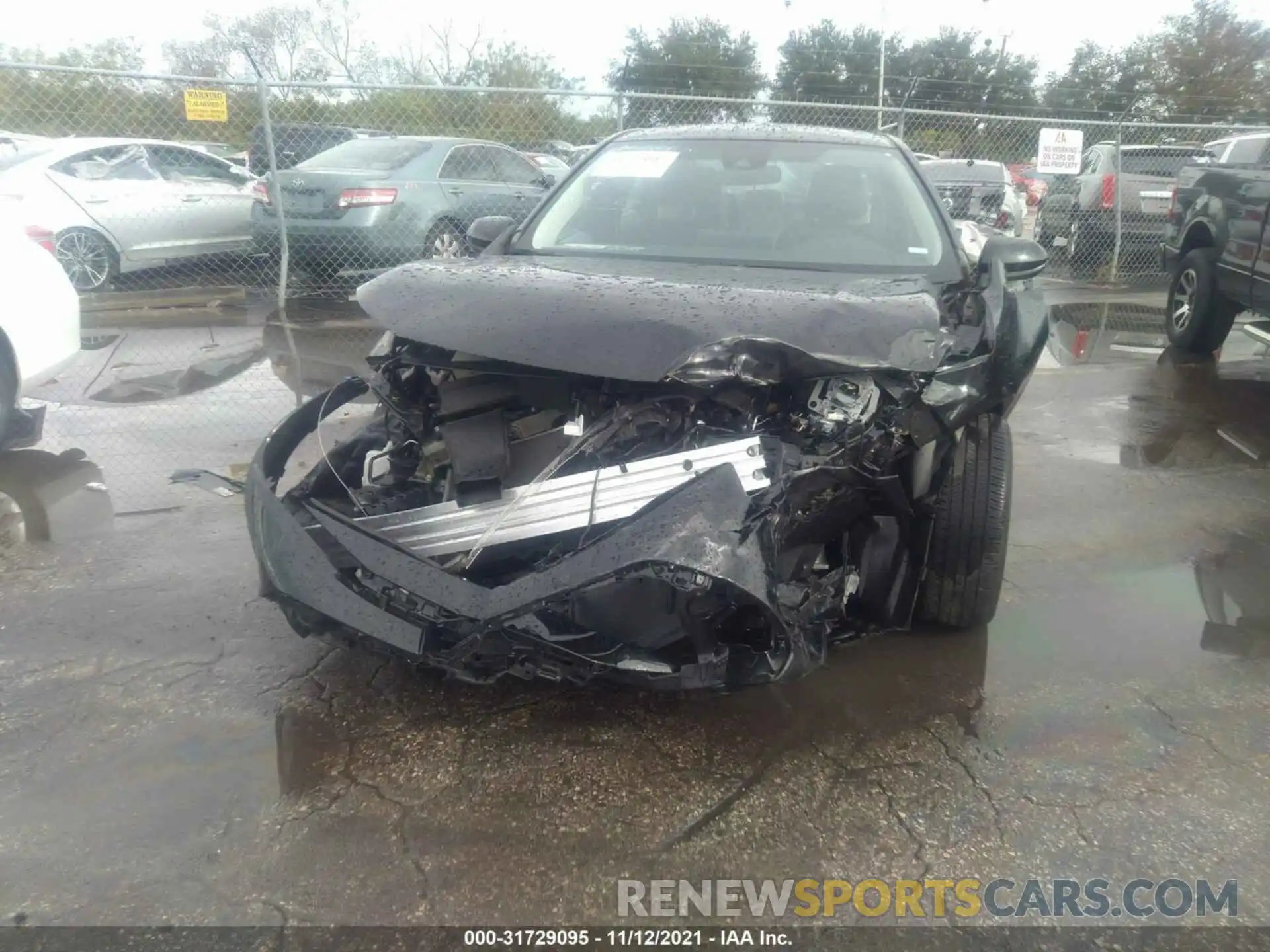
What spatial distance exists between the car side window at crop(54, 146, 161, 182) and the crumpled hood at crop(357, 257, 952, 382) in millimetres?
7430

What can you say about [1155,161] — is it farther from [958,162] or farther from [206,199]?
[206,199]

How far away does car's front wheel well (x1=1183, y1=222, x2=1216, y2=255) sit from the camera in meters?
7.32

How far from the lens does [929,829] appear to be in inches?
95.7

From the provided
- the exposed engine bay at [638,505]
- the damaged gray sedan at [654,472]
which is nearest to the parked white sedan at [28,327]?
the damaged gray sedan at [654,472]

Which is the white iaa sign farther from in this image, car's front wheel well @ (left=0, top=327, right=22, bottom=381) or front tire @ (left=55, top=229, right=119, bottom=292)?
car's front wheel well @ (left=0, top=327, right=22, bottom=381)

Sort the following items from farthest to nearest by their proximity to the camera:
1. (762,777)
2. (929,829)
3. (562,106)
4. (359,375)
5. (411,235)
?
(562,106) → (411,235) → (359,375) → (762,777) → (929,829)

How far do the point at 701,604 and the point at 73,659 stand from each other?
2.22 metres

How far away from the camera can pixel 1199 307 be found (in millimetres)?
7406

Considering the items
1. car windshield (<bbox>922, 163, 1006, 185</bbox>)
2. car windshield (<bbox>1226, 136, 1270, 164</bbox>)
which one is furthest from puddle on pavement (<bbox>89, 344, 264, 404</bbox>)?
car windshield (<bbox>922, 163, 1006, 185</bbox>)

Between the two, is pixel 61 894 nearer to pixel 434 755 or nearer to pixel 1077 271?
pixel 434 755

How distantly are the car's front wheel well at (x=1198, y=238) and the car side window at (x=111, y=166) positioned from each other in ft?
31.1

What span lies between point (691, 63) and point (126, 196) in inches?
957

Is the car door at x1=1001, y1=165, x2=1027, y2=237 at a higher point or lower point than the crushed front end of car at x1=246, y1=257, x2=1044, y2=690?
lower

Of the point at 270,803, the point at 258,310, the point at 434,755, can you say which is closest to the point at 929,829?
the point at 434,755
